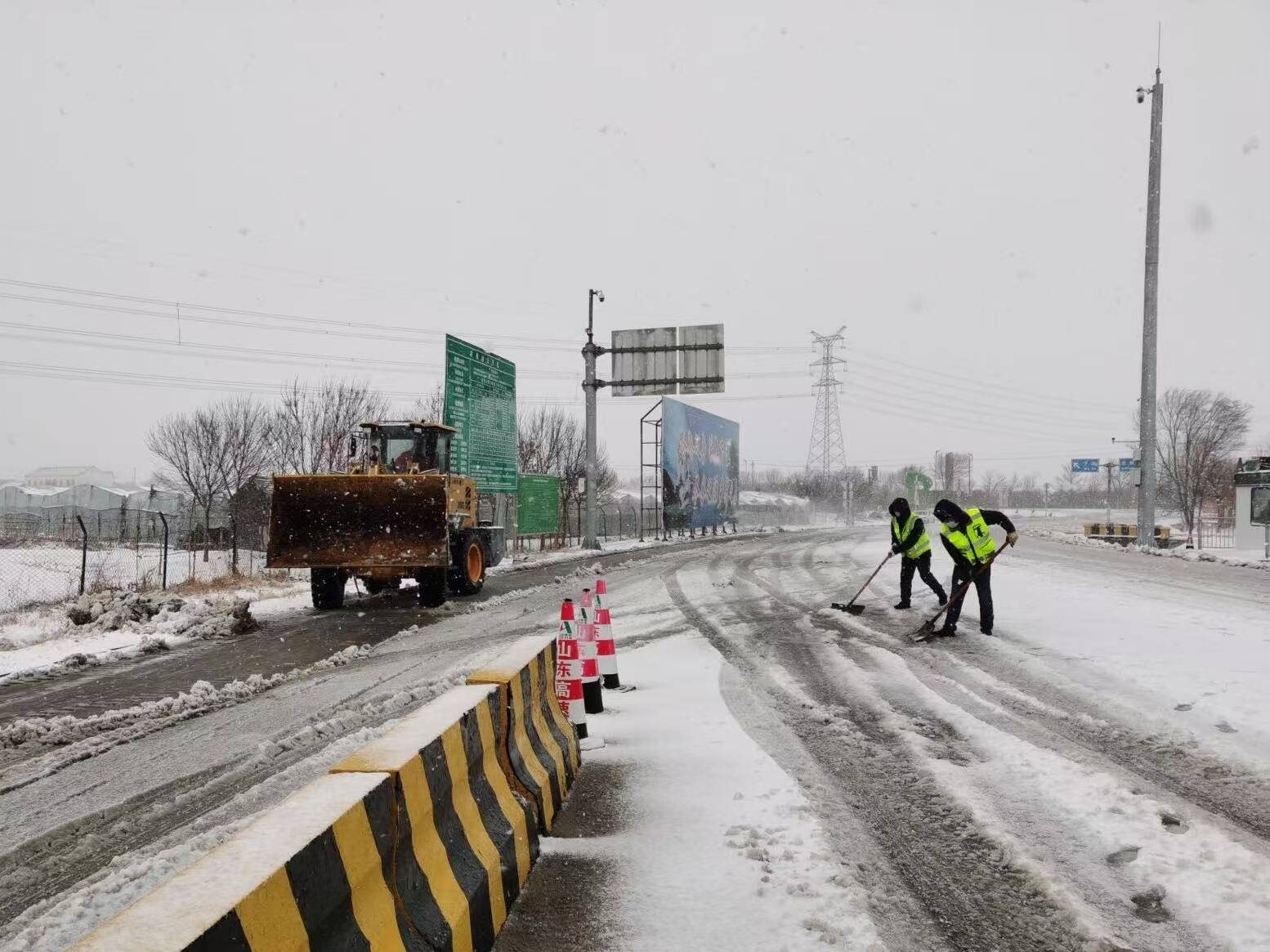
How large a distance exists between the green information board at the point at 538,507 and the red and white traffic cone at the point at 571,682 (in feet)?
69.7

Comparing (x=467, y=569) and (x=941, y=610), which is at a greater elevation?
(x=941, y=610)

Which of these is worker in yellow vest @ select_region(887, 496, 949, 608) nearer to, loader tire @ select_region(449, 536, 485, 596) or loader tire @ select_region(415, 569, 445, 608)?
loader tire @ select_region(415, 569, 445, 608)

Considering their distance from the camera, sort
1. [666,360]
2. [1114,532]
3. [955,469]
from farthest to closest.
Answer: [955,469], [1114,532], [666,360]

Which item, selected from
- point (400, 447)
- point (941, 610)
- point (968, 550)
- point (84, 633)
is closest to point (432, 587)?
point (400, 447)

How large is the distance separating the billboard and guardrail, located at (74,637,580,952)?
97.9ft

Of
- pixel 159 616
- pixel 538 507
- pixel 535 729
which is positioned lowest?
pixel 159 616

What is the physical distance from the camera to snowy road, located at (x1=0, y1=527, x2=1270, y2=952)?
3156mm

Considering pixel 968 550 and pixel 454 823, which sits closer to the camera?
pixel 454 823

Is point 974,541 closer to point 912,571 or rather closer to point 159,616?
point 912,571

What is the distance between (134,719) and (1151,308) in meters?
25.2

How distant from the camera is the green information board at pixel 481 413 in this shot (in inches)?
869

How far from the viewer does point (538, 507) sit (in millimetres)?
28812

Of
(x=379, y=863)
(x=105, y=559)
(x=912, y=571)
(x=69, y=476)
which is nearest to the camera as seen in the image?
(x=379, y=863)

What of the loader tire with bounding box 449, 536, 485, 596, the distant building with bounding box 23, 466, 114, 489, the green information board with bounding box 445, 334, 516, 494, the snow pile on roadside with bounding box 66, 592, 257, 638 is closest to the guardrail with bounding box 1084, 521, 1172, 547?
the green information board with bounding box 445, 334, 516, 494
